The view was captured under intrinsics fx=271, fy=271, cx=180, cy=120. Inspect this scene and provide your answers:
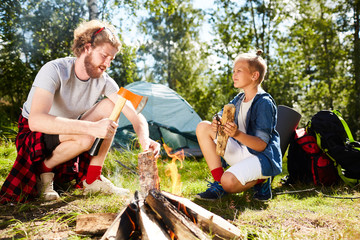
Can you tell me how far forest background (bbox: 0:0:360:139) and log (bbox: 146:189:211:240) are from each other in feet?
15.3

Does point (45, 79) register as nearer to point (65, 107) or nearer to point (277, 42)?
point (65, 107)

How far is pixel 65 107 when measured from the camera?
2434mm

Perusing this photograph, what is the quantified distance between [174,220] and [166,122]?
12.8ft

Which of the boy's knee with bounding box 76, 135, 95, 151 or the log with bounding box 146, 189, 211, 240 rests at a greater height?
the boy's knee with bounding box 76, 135, 95, 151

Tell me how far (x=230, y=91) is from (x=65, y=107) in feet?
25.5

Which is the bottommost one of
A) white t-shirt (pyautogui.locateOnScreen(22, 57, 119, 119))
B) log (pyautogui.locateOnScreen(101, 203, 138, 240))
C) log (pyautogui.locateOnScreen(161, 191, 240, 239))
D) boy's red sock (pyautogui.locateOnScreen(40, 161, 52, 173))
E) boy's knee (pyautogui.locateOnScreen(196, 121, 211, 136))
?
log (pyautogui.locateOnScreen(161, 191, 240, 239))

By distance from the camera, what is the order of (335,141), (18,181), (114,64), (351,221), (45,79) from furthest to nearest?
1. (114,64)
2. (335,141)
3. (18,181)
4. (45,79)
5. (351,221)

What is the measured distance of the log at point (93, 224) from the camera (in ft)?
5.42

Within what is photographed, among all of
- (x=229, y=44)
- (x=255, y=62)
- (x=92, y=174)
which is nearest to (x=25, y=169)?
(x=92, y=174)

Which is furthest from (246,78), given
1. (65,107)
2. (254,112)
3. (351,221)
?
(65,107)

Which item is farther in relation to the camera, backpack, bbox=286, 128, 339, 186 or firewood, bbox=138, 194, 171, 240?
backpack, bbox=286, 128, 339, 186

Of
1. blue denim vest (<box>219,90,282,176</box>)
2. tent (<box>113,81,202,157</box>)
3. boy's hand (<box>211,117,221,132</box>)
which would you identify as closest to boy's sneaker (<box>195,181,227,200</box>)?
blue denim vest (<box>219,90,282,176</box>)

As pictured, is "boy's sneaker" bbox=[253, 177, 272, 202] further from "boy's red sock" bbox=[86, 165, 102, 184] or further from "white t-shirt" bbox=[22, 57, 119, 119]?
"white t-shirt" bbox=[22, 57, 119, 119]

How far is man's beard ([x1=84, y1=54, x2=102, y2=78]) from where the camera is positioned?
2.33m
